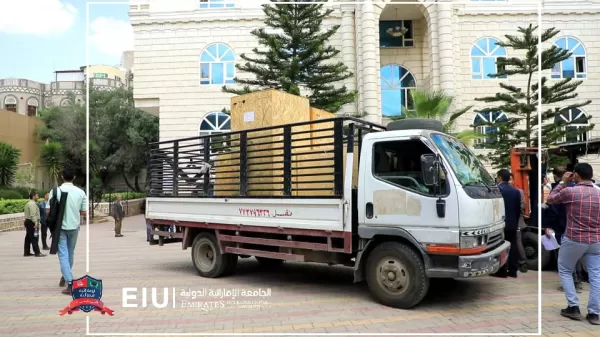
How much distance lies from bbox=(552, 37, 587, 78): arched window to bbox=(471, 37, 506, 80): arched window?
3228mm

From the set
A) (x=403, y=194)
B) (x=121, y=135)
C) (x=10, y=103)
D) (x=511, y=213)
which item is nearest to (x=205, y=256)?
(x=403, y=194)

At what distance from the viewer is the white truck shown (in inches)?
215

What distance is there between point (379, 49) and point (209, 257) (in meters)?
19.1

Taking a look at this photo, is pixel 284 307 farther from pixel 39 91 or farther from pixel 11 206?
pixel 39 91

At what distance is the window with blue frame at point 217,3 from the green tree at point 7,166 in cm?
1479

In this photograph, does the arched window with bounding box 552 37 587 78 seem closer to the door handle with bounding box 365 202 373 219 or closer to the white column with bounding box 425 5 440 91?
the white column with bounding box 425 5 440 91

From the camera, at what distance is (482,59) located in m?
24.0

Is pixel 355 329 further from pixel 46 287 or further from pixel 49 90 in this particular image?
pixel 49 90

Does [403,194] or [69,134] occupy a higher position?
[69,134]

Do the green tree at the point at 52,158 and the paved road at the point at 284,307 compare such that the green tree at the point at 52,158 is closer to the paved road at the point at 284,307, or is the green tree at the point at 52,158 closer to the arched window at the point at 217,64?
the arched window at the point at 217,64

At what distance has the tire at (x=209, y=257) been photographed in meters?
7.61

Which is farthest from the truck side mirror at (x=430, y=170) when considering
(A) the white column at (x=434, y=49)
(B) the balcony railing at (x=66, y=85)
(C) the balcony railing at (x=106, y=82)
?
(B) the balcony railing at (x=66, y=85)

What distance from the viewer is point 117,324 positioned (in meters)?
5.29

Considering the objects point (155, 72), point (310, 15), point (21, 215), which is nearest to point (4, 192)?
point (21, 215)
